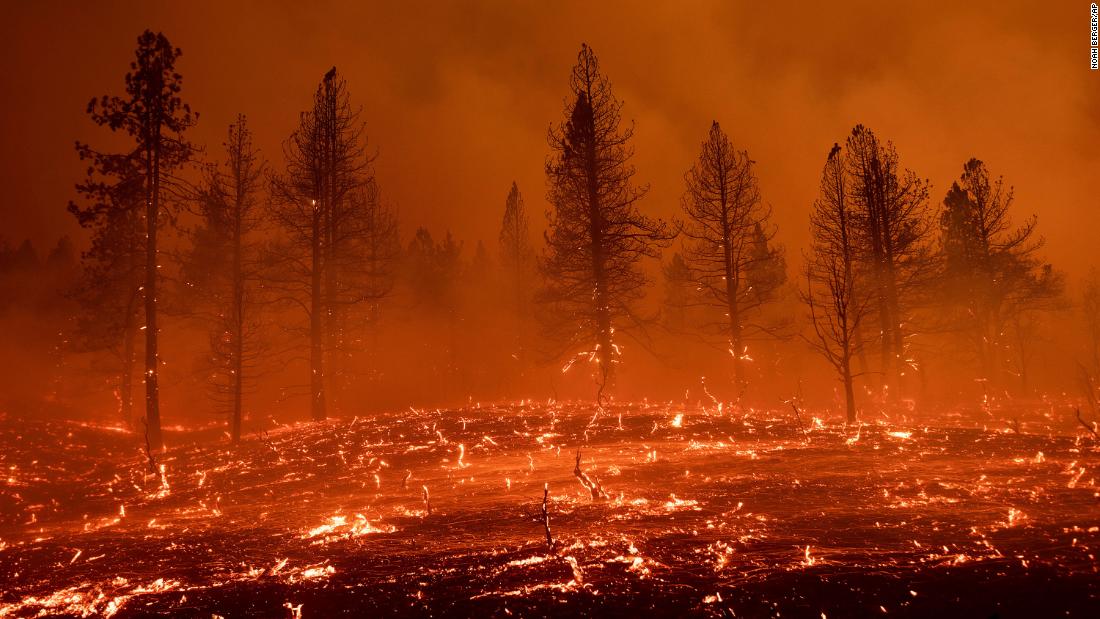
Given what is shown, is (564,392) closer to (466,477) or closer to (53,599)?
(466,477)

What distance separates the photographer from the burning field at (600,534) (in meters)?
3.68

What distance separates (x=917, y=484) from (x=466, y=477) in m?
5.57

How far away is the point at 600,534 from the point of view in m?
4.99

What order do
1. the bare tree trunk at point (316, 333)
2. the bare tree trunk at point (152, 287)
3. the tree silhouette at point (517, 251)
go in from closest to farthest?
the bare tree trunk at point (152, 287) < the bare tree trunk at point (316, 333) < the tree silhouette at point (517, 251)

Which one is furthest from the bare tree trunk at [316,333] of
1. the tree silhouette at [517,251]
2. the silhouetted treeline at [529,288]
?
the tree silhouette at [517,251]

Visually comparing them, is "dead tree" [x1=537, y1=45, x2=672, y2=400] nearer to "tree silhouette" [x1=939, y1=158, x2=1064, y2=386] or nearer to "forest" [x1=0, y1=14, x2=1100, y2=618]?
"forest" [x1=0, y1=14, x2=1100, y2=618]

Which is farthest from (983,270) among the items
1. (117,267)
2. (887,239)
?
(117,267)

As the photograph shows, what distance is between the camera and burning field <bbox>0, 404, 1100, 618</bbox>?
3680 mm

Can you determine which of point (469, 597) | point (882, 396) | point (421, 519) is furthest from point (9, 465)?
point (882, 396)

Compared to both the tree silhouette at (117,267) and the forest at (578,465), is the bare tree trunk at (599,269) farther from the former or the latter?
the tree silhouette at (117,267)

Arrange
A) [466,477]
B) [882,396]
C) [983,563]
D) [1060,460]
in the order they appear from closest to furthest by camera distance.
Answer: [983,563] < [1060,460] < [466,477] < [882,396]

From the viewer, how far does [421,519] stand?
5957 millimetres

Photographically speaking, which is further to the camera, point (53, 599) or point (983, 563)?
point (53, 599)

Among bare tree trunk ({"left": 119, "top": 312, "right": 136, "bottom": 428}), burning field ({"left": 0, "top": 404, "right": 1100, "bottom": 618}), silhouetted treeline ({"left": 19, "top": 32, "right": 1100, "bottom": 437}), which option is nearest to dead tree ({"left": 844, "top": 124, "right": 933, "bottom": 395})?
silhouetted treeline ({"left": 19, "top": 32, "right": 1100, "bottom": 437})
